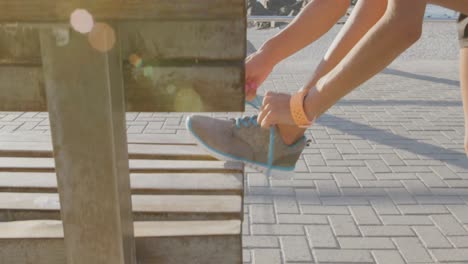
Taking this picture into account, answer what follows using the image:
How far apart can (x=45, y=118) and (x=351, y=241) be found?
3.56 metres

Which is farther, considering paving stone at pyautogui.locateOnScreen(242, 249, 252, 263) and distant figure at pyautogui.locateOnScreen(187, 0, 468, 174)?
paving stone at pyautogui.locateOnScreen(242, 249, 252, 263)

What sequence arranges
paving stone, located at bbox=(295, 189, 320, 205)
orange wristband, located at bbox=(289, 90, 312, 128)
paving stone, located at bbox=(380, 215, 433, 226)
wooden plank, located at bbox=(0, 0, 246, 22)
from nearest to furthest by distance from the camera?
wooden plank, located at bbox=(0, 0, 246, 22) < orange wristband, located at bbox=(289, 90, 312, 128) < paving stone, located at bbox=(380, 215, 433, 226) < paving stone, located at bbox=(295, 189, 320, 205)

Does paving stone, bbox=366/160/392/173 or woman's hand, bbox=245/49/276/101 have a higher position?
woman's hand, bbox=245/49/276/101

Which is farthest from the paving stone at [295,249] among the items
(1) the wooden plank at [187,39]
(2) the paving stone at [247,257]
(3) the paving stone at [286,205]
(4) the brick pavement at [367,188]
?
(1) the wooden plank at [187,39]

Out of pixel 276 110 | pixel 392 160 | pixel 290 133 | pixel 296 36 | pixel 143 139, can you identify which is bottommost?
pixel 392 160

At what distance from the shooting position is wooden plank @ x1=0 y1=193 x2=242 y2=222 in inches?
60.7

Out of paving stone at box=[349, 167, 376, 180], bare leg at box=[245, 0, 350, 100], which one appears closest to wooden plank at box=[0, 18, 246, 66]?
bare leg at box=[245, 0, 350, 100]

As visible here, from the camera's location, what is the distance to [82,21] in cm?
112

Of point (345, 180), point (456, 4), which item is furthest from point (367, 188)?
point (456, 4)

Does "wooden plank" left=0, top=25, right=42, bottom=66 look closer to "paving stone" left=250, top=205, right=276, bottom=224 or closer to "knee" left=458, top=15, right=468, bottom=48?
"knee" left=458, top=15, right=468, bottom=48

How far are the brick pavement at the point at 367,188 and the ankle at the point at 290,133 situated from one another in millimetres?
147

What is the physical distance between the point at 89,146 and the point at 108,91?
139 millimetres

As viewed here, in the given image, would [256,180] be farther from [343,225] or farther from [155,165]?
[155,165]

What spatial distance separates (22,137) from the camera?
2.31 meters
